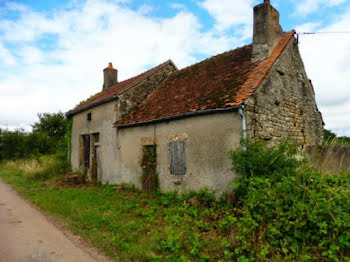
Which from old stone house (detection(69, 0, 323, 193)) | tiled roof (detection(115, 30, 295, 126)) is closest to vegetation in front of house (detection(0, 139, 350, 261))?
old stone house (detection(69, 0, 323, 193))

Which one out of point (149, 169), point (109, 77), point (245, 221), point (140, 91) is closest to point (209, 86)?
point (149, 169)

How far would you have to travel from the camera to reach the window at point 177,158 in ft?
27.2

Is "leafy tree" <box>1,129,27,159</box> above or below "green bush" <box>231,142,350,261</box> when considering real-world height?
above

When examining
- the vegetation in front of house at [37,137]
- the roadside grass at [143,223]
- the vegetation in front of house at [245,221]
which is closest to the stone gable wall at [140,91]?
the roadside grass at [143,223]

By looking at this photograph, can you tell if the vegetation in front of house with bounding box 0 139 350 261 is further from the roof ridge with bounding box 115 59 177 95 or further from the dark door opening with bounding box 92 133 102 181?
the roof ridge with bounding box 115 59 177 95

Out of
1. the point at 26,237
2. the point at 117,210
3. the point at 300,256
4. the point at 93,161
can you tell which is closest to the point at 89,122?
the point at 93,161

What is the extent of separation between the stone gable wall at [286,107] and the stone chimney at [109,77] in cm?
1223

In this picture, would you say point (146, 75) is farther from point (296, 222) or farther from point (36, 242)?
point (296, 222)

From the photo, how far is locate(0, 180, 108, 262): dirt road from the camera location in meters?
4.26

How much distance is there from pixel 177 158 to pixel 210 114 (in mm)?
2117

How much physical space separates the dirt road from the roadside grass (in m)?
0.32

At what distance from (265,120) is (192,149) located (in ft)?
8.34

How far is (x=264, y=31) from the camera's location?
343 inches

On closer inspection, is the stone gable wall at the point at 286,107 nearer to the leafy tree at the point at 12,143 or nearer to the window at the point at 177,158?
the window at the point at 177,158
